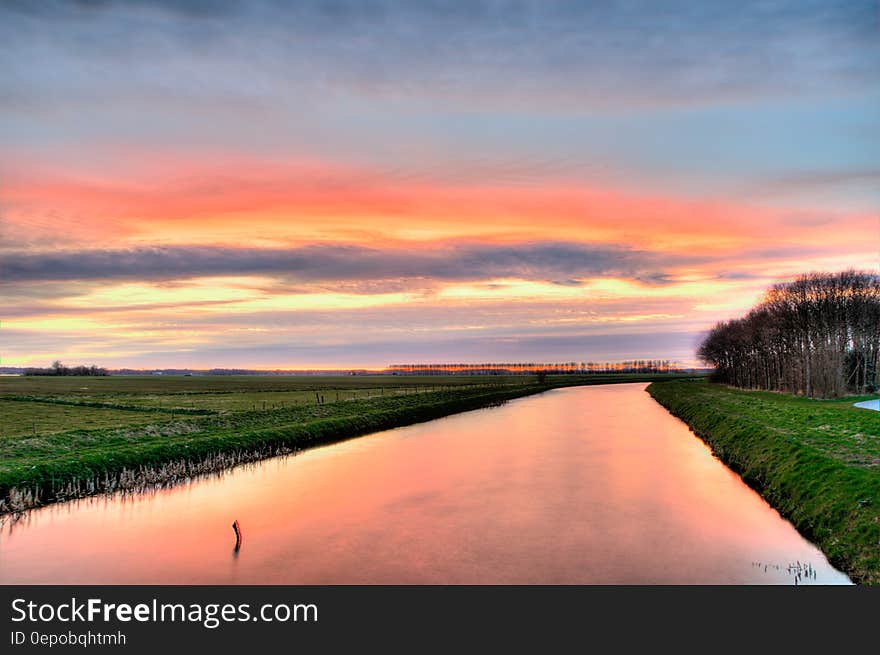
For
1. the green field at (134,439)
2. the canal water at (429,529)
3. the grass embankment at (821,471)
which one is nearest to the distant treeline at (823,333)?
the grass embankment at (821,471)

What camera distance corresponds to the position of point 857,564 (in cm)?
1464

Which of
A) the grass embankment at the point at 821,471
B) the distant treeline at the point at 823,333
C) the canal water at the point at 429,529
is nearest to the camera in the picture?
the grass embankment at the point at 821,471

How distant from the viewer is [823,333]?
63094mm

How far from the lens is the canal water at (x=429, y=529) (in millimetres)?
15914

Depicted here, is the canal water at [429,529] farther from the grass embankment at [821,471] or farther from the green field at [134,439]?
the green field at [134,439]

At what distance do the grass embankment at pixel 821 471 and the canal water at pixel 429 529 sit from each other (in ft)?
2.66

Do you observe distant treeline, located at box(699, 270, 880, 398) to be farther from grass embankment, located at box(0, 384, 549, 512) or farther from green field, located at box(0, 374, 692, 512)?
grass embankment, located at box(0, 384, 549, 512)

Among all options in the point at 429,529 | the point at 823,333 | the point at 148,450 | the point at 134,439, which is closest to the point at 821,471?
the point at 429,529

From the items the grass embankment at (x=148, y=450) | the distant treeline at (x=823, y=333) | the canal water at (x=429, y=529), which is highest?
the distant treeline at (x=823, y=333)

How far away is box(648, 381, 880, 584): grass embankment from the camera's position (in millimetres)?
15727
